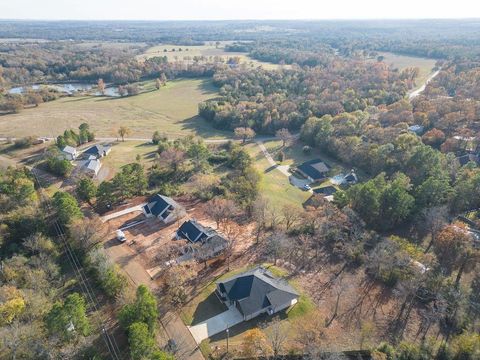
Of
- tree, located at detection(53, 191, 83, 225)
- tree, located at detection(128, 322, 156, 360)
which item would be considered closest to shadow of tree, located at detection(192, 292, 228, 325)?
tree, located at detection(128, 322, 156, 360)

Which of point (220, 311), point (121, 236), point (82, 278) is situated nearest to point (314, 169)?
point (121, 236)

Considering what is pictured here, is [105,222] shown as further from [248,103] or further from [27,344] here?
[248,103]

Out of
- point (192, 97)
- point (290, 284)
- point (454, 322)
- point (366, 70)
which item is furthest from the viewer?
point (366, 70)

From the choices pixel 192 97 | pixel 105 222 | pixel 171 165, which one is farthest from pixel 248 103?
pixel 105 222

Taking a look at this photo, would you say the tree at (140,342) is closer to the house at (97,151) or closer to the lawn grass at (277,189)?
the lawn grass at (277,189)

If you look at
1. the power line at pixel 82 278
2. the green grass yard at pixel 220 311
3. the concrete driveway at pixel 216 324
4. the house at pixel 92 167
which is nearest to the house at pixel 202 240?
the green grass yard at pixel 220 311
